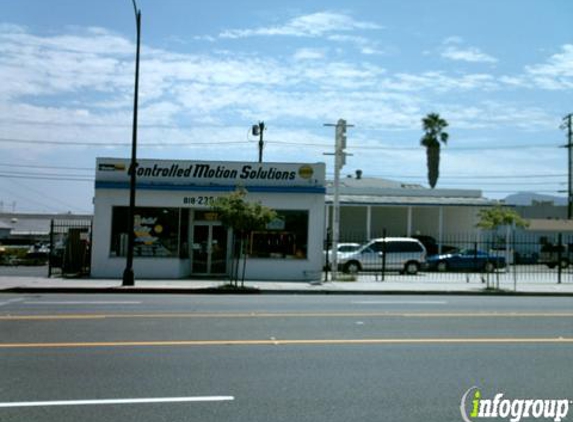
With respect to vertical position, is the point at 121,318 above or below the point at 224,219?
below

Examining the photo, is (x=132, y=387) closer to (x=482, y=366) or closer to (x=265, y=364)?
(x=265, y=364)

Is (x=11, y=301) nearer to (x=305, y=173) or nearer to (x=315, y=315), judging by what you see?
(x=315, y=315)

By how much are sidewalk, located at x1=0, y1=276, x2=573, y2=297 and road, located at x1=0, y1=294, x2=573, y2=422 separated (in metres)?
5.67

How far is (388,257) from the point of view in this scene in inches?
1246

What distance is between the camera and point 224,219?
69.7ft

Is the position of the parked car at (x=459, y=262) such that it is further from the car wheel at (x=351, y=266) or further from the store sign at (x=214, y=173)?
the store sign at (x=214, y=173)

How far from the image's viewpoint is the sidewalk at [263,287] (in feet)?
67.5

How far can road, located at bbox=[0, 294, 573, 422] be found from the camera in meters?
6.52

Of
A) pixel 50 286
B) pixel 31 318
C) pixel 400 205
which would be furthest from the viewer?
pixel 400 205

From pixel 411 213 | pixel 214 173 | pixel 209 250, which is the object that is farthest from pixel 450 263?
pixel 214 173

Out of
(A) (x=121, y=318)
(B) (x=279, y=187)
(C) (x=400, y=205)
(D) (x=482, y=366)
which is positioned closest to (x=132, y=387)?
(D) (x=482, y=366)

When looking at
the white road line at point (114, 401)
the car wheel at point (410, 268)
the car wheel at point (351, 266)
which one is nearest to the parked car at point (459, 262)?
the car wheel at point (410, 268)

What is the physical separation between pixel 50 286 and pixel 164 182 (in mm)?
6484

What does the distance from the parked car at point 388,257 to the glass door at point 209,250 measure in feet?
20.9
